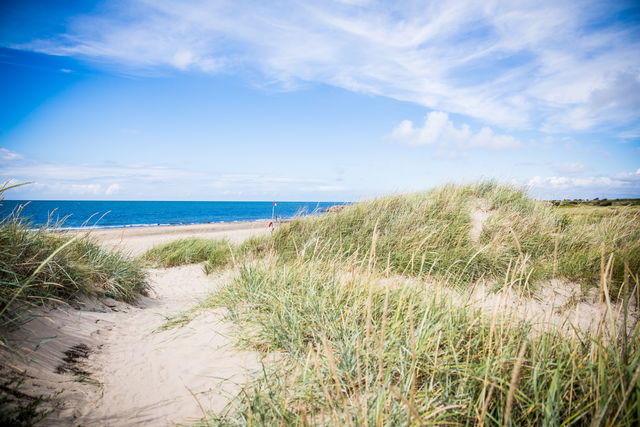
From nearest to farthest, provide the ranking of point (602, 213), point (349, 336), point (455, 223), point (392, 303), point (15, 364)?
point (15, 364) → point (349, 336) → point (392, 303) → point (455, 223) → point (602, 213)

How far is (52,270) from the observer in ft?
13.0

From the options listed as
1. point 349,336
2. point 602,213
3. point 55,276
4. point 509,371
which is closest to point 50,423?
point 349,336

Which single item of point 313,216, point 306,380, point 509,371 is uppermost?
point 313,216

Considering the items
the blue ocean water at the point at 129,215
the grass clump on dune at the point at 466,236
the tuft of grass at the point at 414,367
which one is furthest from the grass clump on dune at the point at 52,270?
the grass clump on dune at the point at 466,236

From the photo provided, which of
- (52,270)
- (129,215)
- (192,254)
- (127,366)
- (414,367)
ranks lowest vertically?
(129,215)

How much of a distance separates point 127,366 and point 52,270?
2.02m

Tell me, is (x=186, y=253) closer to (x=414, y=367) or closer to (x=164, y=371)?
(x=164, y=371)

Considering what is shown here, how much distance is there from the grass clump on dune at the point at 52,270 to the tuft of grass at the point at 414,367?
2.05 meters

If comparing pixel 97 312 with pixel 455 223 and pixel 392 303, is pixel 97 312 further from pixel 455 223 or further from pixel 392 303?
pixel 455 223

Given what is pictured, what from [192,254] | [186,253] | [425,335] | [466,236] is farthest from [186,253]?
[425,335]

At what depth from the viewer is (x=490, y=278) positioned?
228 inches

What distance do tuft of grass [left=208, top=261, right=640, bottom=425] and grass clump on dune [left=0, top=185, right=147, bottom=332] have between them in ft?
6.73

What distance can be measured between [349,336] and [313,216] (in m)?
6.61

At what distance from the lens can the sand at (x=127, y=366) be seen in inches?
89.9
